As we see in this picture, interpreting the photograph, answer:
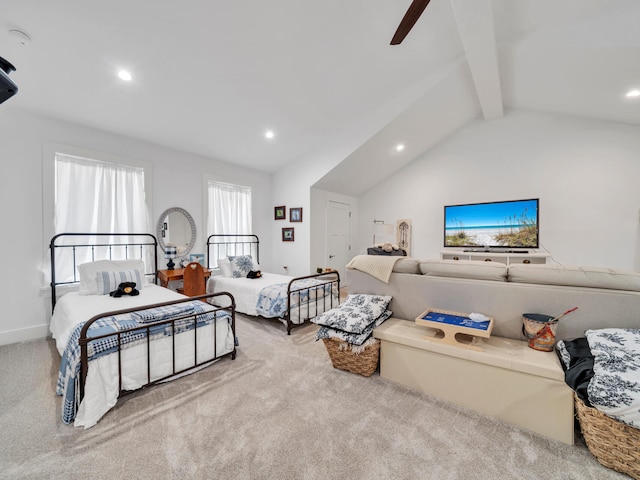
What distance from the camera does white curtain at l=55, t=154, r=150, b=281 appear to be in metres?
3.24

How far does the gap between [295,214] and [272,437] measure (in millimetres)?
4138

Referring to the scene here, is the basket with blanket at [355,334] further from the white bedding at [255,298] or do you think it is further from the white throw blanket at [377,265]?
the white bedding at [255,298]

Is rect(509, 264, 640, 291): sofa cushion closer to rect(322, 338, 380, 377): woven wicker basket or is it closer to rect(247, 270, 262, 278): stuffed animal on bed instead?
rect(322, 338, 380, 377): woven wicker basket

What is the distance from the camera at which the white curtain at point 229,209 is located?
4.78 meters

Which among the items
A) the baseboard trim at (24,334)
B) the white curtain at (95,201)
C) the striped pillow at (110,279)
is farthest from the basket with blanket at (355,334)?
the baseboard trim at (24,334)

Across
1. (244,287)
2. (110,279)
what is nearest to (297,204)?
(244,287)

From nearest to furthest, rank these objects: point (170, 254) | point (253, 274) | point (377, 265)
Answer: point (377, 265) < point (170, 254) < point (253, 274)

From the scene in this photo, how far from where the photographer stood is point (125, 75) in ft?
8.89

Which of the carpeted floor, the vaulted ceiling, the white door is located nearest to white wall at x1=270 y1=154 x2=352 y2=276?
the white door

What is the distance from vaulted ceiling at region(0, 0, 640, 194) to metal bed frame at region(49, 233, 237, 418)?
1455 mm

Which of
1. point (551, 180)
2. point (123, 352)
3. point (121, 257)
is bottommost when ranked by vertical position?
point (123, 352)

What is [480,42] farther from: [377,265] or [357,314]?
[357,314]

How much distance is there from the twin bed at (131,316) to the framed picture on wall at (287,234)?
3.88 ft

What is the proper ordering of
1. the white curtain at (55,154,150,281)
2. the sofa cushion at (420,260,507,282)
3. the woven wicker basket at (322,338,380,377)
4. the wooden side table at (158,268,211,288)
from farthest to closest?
1. the wooden side table at (158,268,211,288)
2. the white curtain at (55,154,150,281)
3. the woven wicker basket at (322,338,380,377)
4. the sofa cushion at (420,260,507,282)
